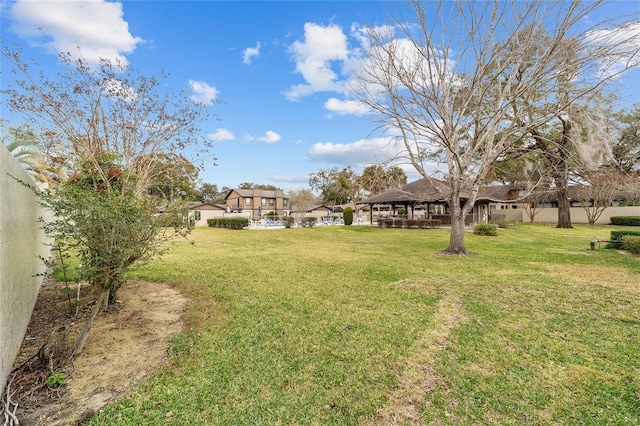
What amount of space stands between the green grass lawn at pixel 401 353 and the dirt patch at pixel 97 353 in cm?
22

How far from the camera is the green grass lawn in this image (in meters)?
Result: 2.35

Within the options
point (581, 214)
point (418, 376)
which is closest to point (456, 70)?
point (418, 376)

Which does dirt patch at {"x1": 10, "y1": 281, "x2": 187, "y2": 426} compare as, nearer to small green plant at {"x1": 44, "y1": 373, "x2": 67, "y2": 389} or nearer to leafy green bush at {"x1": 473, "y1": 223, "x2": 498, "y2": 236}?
small green plant at {"x1": 44, "y1": 373, "x2": 67, "y2": 389}

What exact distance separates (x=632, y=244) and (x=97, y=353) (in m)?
13.8

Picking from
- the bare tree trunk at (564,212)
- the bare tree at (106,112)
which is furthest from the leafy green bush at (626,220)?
the bare tree at (106,112)

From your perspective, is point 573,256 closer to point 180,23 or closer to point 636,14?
point 636,14

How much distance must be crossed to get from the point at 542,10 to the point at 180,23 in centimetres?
1045

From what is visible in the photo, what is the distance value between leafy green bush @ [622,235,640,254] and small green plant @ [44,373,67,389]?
13.8 m

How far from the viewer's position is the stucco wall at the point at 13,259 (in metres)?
2.51

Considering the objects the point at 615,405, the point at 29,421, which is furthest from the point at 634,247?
the point at 29,421

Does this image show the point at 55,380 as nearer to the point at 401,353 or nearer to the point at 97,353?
the point at 97,353

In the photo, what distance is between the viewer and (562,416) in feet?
7.42

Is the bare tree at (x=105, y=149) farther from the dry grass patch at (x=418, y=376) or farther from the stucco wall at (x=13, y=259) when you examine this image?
the dry grass patch at (x=418, y=376)

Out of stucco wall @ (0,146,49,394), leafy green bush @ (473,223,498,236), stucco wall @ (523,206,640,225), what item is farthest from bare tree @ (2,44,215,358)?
stucco wall @ (523,206,640,225)
